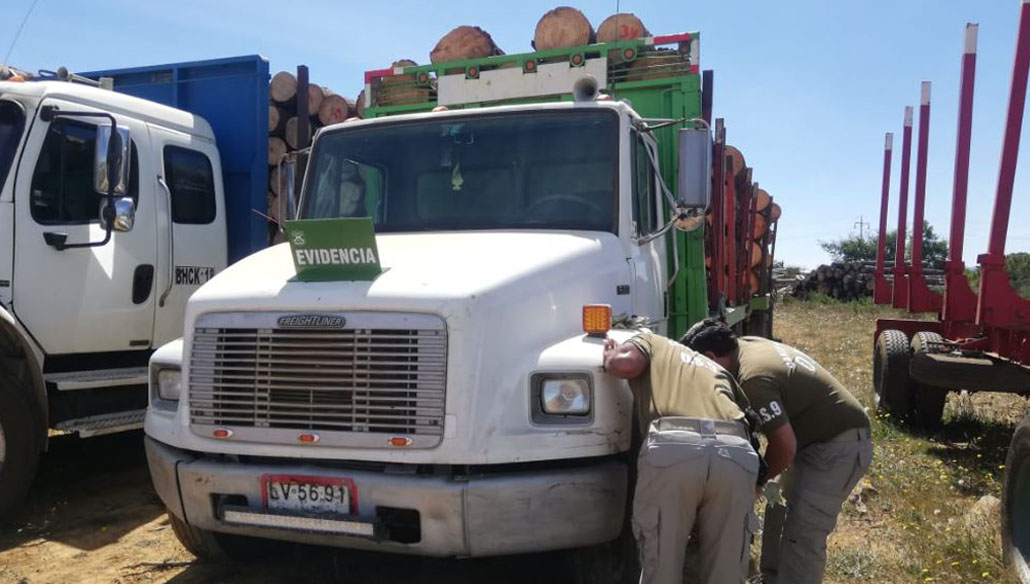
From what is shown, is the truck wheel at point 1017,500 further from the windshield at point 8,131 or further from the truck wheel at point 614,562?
the windshield at point 8,131

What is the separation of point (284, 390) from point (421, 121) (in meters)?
2.08

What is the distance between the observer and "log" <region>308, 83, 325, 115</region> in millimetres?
7746

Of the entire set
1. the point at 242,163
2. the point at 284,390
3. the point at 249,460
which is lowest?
the point at 249,460

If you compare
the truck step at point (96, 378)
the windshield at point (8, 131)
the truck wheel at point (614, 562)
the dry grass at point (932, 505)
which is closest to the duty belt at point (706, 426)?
the truck wheel at point (614, 562)

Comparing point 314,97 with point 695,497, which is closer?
point 695,497

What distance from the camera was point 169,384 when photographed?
397 centimetres

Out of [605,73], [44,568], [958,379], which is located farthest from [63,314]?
[958,379]

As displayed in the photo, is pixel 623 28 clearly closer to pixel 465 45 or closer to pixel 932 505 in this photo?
pixel 465 45

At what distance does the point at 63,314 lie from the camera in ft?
17.4

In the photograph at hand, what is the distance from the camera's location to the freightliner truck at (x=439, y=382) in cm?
329

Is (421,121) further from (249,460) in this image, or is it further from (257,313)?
(249,460)

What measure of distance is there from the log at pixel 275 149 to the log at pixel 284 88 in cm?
42

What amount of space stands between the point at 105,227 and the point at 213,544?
2.25 meters

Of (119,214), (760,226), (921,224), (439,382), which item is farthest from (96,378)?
(760,226)
